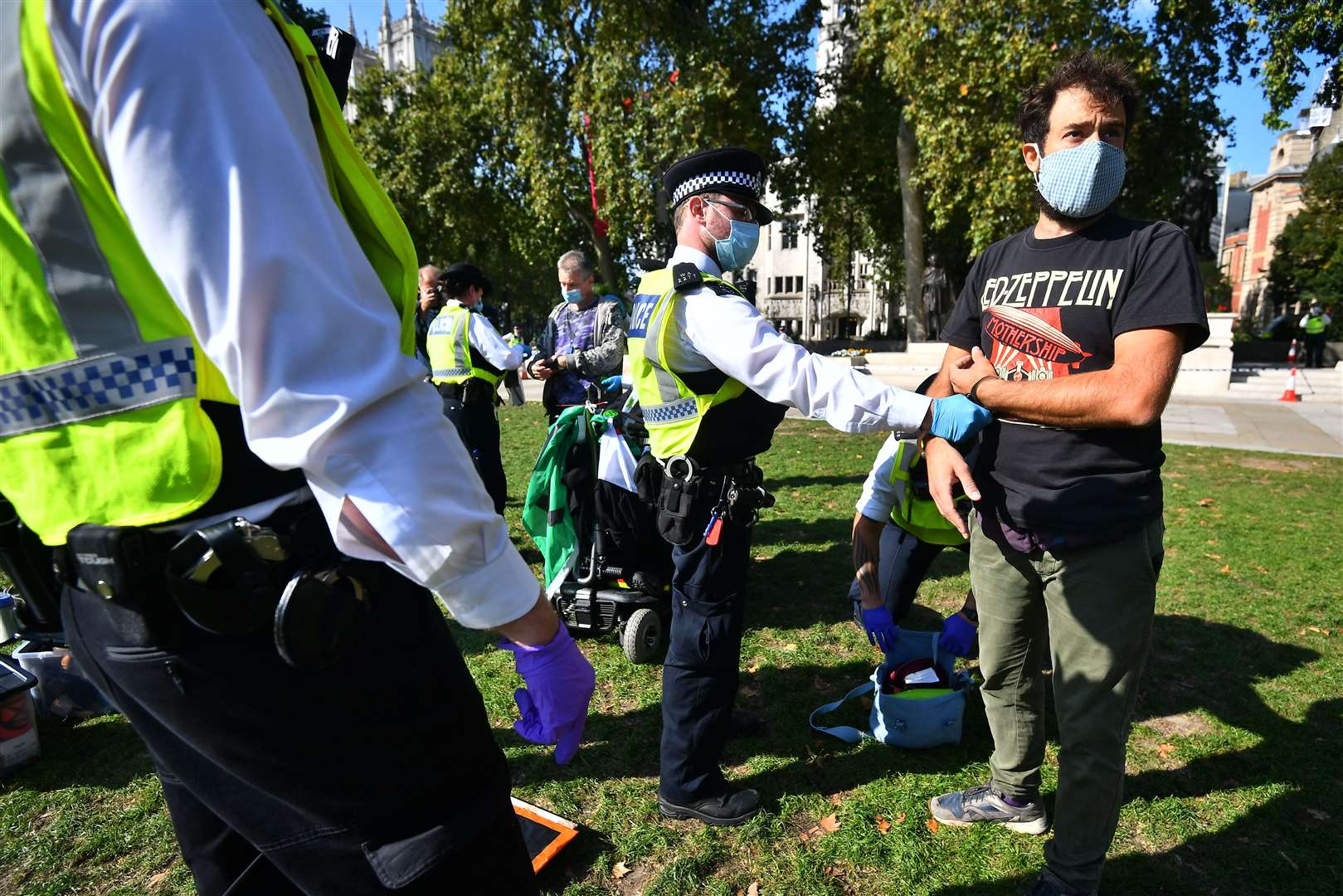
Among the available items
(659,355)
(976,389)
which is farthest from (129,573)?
(976,389)

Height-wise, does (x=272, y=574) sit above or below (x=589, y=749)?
above

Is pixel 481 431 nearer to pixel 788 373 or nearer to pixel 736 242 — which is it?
pixel 736 242

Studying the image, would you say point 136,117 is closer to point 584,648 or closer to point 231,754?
point 231,754

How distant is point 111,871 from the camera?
2.57 metres

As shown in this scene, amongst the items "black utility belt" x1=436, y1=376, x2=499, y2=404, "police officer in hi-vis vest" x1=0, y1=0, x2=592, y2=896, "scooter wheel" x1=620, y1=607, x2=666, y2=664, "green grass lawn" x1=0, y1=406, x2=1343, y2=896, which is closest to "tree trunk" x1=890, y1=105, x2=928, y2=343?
"black utility belt" x1=436, y1=376, x2=499, y2=404

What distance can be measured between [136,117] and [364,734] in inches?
33.3

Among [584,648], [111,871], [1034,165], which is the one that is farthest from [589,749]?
[1034,165]

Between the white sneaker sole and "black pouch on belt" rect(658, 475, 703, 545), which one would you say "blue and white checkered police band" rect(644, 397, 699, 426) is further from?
the white sneaker sole

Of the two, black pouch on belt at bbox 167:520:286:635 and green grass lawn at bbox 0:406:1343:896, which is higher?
black pouch on belt at bbox 167:520:286:635

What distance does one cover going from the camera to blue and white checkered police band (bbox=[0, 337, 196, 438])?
958 mm

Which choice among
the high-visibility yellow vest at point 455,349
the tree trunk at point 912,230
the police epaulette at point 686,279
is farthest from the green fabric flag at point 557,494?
the tree trunk at point 912,230

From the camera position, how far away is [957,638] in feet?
11.1

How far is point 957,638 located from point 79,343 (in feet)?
11.0

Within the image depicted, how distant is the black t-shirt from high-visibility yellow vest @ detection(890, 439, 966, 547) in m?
1.02
